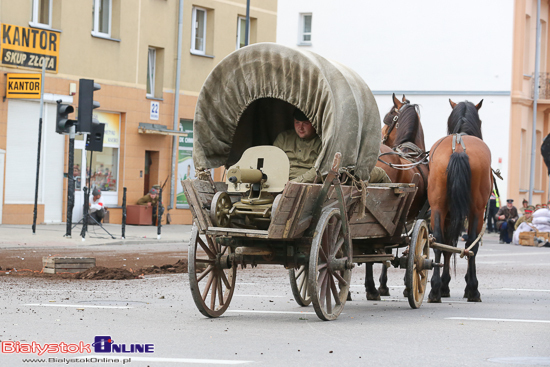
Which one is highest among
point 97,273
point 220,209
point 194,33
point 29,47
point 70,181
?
point 194,33

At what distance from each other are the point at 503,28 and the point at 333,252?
1351 inches

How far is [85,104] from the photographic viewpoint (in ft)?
68.4

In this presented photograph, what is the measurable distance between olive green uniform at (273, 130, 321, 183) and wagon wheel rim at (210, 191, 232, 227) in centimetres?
81

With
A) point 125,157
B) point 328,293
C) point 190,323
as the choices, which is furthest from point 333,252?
point 125,157

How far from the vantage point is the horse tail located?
12023 mm

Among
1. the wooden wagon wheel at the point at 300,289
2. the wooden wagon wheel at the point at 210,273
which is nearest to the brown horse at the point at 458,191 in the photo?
the wooden wagon wheel at the point at 300,289

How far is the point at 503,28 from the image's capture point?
136 feet

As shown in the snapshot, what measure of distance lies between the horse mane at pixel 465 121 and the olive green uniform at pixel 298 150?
3.96 meters

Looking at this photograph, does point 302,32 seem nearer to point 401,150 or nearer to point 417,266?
point 401,150

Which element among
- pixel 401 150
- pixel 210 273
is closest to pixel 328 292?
pixel 210 273

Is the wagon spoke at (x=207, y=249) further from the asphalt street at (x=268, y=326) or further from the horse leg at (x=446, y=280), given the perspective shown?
the horse leg at (x=446, y=280)

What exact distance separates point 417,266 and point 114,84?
20547mm

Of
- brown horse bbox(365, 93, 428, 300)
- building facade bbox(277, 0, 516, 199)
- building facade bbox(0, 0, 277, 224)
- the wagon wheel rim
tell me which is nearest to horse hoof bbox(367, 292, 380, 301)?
brown horse bbox(365, 93, 428, 300)

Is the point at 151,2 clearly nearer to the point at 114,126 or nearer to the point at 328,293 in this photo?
the point at 114,126
